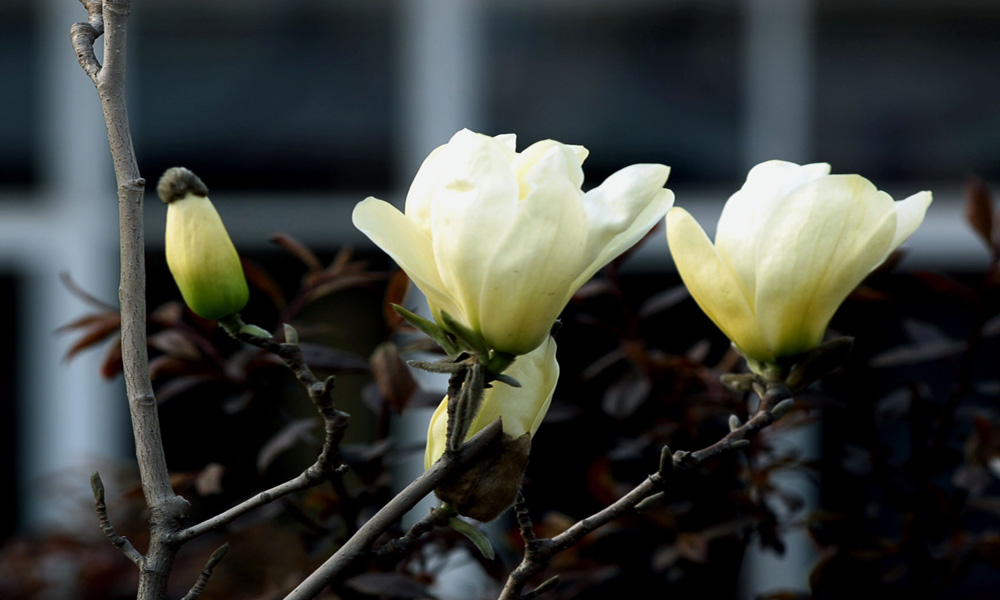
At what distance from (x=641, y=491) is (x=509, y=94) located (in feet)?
6.61

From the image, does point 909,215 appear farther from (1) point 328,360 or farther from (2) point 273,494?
(1) point 328,360

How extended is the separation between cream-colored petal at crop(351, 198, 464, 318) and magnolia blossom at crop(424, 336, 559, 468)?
0.04 meters

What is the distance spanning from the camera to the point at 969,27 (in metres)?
2.29

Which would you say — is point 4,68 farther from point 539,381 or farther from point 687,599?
point 539,381

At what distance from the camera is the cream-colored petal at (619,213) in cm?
36

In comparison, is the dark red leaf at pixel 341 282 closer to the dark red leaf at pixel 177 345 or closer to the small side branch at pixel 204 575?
the dark red leaf at pixel 177 345

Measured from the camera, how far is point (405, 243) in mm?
371

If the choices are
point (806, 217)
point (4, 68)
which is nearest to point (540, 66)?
point (4, 68)

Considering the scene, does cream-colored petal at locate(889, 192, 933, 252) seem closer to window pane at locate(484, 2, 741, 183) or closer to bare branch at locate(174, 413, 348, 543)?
bare branch at locate(174, 413, 348, 543)

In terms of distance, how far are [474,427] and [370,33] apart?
2.07 m

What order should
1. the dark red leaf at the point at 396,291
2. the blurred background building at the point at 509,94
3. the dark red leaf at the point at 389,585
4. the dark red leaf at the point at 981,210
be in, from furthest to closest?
1. the blurred background building at the point at 509,94
2. the dark red leaf at the point at 981,210
3. the dark red leaf at the point at 396,291
4. the dark red leaf at the point at 389,585

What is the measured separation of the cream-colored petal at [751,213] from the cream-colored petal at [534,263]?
0.08 m

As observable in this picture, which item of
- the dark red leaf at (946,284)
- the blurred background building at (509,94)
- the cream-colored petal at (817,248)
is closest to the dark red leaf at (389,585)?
the cream-colored petal at (817,248)

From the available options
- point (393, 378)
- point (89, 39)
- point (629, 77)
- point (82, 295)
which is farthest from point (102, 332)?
point (629, 77)
